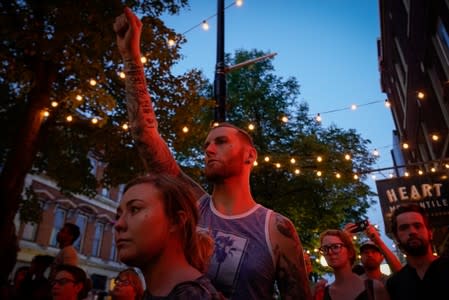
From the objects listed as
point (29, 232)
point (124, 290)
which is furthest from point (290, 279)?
point (29, 232)

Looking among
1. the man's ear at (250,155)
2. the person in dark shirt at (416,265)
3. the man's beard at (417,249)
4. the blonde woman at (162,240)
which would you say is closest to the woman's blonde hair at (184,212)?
the blonde woman at (162,240)

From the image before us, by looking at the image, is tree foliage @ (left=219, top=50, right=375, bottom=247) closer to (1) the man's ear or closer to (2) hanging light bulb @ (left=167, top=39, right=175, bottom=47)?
(2) hanging light bulb @ (left=167, top=39, right=175, bottom=47)

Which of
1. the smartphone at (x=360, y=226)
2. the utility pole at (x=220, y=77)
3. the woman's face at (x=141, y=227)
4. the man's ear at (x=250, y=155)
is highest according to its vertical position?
the utility pole at (x=220, y=77)

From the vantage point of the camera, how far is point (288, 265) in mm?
2021

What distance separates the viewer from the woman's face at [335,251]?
4059 millimetres

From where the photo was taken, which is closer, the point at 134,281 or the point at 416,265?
the point at 416,265

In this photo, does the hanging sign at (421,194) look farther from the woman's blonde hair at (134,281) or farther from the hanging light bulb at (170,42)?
the hanging light bulb at (170,42)

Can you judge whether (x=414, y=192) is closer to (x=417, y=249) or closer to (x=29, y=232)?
(x=417, y=249)

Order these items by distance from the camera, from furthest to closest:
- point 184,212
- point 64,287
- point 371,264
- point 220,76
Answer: point 220,76
point 371,264
point 64,287
point 184,212

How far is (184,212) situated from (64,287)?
10.8 ft

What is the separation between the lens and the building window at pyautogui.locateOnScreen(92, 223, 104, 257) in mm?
27266

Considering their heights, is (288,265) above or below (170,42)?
below

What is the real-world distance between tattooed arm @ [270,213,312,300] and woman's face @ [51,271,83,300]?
3.05 m

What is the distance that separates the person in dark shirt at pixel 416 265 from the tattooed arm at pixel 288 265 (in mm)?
1424
